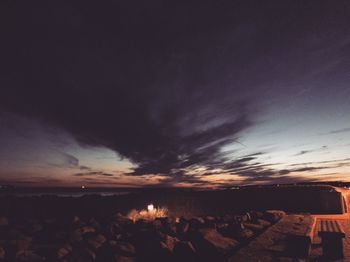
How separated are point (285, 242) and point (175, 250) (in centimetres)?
298

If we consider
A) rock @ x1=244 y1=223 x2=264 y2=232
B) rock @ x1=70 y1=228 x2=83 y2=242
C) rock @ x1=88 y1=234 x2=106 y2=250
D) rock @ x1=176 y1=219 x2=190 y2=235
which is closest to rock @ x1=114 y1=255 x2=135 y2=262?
rock @ x1=88 y1=234 x2=106 y2=250

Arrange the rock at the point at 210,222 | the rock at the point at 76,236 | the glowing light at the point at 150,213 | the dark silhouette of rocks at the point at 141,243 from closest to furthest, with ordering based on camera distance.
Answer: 1. the dark silhouette of rocks at the point at 141,243
2. the rock at the point at 76,236
3. the rock at the point at 210,222
4. the glowing light at the point at 150,213

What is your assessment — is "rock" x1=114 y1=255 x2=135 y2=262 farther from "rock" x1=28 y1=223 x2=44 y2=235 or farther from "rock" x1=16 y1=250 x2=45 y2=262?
"rock" x1=28 y1=223 x2=44 y2=235

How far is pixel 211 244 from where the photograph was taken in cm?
725

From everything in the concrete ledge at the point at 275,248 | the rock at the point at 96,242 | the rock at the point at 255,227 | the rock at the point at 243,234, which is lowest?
the rock at the point at 96,242

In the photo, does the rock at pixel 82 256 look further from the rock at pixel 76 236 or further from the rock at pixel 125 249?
the rock at pixel 76 236

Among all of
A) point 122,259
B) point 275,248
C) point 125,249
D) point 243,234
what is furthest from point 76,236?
point 275,248

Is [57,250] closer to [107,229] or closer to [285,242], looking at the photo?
[107,229]

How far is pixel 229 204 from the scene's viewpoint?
941 inches

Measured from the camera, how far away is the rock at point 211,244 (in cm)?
696

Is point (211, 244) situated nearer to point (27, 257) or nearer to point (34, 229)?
point (27, 257)

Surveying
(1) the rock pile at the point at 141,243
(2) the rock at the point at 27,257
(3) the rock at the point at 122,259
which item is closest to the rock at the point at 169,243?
(1) the rock pile at the point at 141,243

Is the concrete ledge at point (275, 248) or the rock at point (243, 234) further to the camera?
the rock at point (243, 234)

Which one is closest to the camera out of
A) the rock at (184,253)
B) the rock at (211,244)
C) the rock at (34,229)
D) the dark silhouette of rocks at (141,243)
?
the rock at (184,253)
